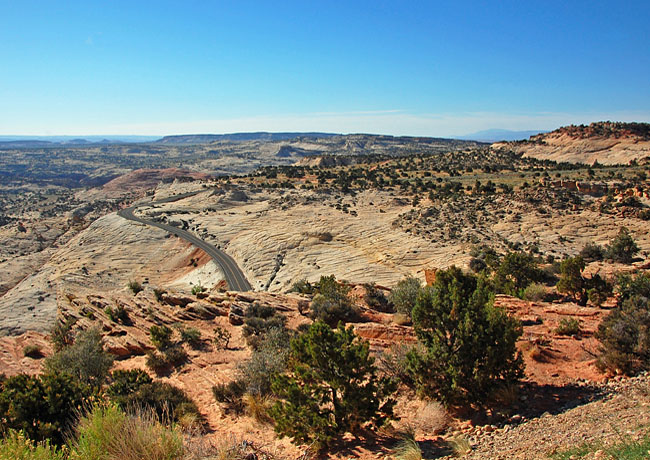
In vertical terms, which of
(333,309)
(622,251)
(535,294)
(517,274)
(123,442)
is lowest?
(333,309)

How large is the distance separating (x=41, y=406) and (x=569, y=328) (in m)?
17.2

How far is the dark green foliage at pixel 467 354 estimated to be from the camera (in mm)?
10172

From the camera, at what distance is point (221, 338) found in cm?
1909

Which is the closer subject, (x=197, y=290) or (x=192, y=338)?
(x=192, y=338)

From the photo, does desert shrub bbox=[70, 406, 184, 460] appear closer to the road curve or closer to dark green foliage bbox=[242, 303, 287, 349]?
dark green foliage bbox=[242, 303, 287, 349]

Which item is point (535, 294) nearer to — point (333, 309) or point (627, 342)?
point (627, 342)

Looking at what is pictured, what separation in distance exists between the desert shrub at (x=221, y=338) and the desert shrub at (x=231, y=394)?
547cm

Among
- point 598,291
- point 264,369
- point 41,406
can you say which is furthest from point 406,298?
point 41,406

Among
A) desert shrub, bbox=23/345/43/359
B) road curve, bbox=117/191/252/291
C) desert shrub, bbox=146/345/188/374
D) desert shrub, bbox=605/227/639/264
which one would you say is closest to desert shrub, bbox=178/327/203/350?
desert shrub, bbox=146/345/188/374

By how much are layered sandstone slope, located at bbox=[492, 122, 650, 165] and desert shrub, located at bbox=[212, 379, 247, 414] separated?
288ft

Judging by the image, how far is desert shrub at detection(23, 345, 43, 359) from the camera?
838 inches

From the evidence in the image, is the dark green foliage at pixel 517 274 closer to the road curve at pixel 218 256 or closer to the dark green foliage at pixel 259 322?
the dark green foliage at pixel 259 322

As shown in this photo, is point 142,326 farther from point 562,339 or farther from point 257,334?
point 562,339

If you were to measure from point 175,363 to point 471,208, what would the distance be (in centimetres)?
4324
